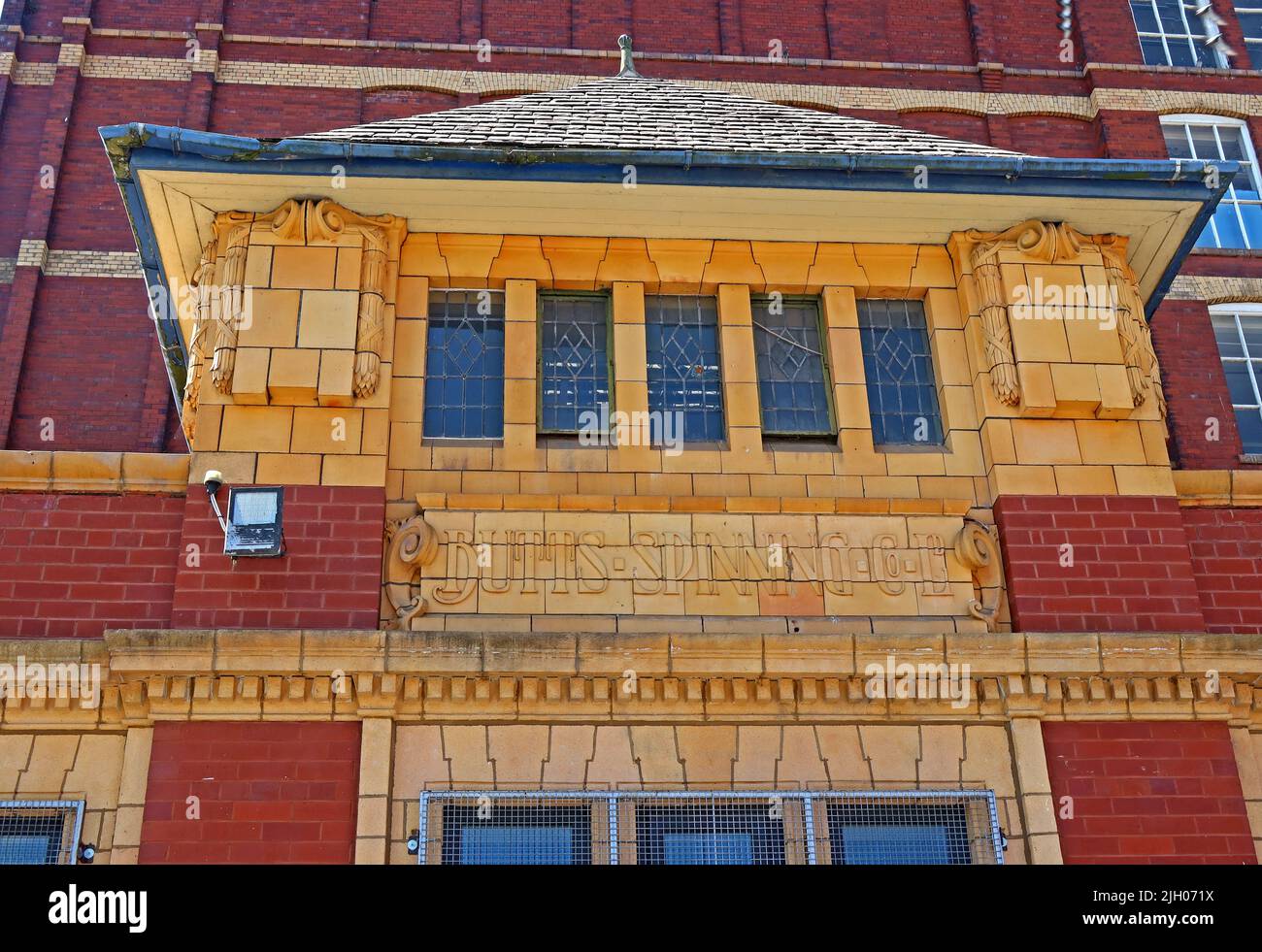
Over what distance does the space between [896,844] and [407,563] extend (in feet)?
13.6

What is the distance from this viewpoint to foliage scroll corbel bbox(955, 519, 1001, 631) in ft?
37.0

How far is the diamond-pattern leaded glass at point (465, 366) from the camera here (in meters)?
11.9

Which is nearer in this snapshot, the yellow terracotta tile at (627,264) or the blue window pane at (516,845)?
the blue window pane at (516,845)

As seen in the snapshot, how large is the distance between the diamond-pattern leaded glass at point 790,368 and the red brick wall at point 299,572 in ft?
11.1

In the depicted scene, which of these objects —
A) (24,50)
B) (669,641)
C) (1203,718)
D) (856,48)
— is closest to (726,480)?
(669,641)

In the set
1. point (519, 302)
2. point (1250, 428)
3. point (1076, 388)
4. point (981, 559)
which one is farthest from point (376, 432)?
point (1250, 428)

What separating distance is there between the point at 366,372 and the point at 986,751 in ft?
18.2

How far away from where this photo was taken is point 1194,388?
78.0 ft

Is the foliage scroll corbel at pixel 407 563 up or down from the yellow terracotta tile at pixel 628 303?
A: down

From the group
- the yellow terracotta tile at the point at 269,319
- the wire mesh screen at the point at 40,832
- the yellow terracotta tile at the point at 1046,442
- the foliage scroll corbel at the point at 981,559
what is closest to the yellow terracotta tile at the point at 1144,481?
the yellow terracotta tile at the point at 1046,442

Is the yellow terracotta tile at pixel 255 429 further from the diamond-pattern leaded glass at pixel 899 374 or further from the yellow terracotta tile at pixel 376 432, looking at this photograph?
the diamond-pattern leaded glass at pixel 899 374

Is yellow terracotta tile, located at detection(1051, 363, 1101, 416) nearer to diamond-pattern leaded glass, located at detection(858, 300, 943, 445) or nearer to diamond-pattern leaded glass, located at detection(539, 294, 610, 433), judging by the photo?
diamond-pattern leaded glass, located at detection(858, 300, 943, 445)

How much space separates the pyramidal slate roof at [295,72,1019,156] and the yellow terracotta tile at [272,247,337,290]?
0.96 metres

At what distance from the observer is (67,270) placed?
23297 millimetres
